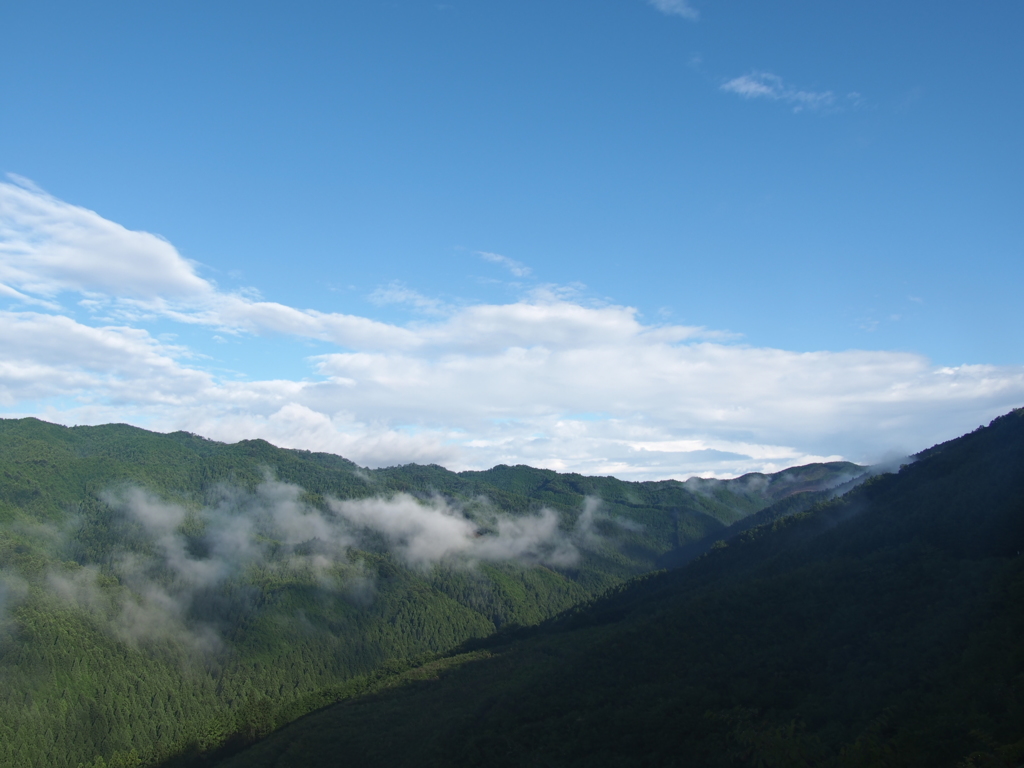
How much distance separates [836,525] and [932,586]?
58388 mm

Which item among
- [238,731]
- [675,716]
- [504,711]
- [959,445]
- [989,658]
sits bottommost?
[238,731]

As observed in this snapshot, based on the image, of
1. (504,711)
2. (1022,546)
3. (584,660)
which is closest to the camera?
(1022,546)

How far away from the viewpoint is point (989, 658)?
201 ft

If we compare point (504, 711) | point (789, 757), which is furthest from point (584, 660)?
point (789, 757)

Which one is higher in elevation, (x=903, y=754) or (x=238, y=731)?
(x=903, y=754)

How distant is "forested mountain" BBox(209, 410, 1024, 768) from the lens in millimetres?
58250

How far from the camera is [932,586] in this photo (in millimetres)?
85688

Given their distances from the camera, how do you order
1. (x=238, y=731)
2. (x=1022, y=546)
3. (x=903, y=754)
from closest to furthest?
(x=903, y=754), (x=1022, y=546), (x=238, y=731)

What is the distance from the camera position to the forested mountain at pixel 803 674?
58250mm

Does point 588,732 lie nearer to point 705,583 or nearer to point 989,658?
point 989,658

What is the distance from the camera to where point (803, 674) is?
79.1m

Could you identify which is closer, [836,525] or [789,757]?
[789,757]

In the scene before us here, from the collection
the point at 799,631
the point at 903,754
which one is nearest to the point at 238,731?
the point at 799,631

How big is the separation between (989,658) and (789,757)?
23.6m
